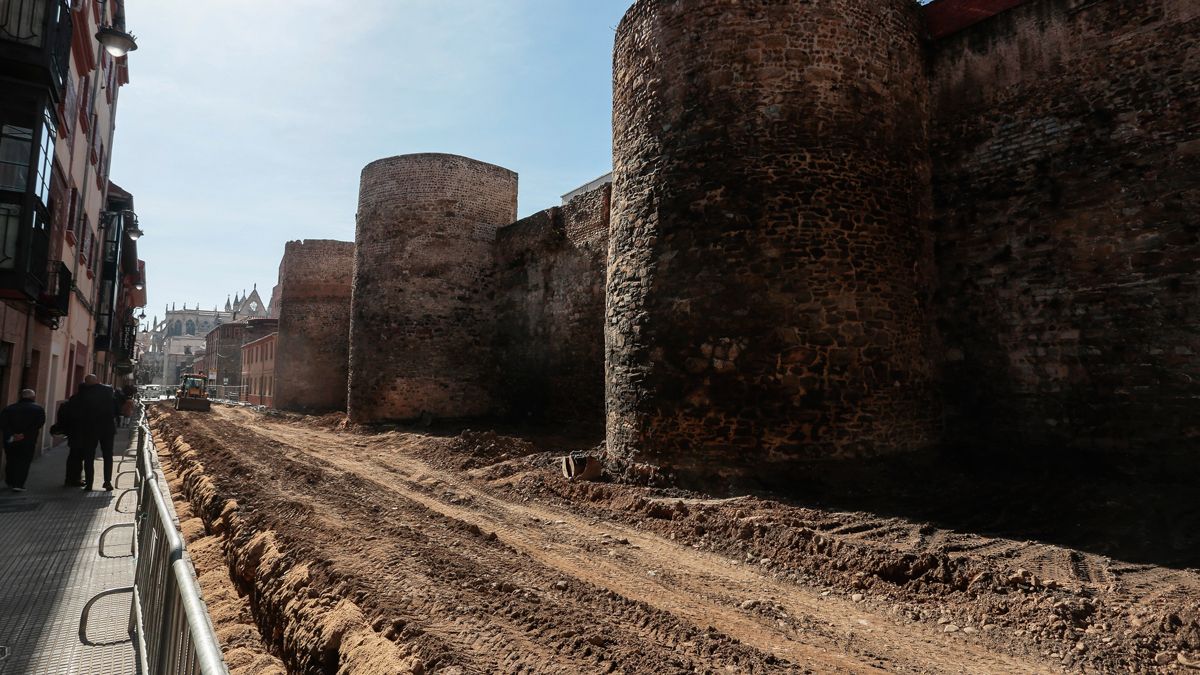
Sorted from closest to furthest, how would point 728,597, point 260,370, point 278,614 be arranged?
point 278,614 → point 728,597 → point 260,370

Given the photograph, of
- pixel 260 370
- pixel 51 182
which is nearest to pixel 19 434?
pixel 51 182

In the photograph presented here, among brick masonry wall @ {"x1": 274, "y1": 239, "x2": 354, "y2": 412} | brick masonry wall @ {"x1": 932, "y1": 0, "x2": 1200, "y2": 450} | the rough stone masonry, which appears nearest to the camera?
brick masonry wall @ {"x1": 932, "y1": 0, "x2": 1200, "y2": 450}

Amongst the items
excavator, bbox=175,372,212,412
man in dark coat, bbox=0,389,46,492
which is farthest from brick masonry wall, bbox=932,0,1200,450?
excavator, bbox=175,372,212,412

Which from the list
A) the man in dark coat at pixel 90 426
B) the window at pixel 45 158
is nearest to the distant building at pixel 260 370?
the window at pixel 45 158

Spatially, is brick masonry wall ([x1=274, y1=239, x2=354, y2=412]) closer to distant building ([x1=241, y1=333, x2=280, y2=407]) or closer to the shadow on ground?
distant building ([x1=241, y1=333, x2=280, y2=407])

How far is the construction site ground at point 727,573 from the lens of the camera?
12.2 feet

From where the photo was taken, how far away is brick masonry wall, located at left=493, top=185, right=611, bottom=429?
14.1m

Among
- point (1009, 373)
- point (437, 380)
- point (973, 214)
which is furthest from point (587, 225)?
point (1009, 373)

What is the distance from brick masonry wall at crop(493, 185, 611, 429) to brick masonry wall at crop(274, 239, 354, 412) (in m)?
11.0

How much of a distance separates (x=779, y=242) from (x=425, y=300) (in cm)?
1223

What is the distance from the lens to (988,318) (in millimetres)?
8414

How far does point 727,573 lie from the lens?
18.6 ft

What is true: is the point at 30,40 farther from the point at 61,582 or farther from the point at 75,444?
the point at 61,582

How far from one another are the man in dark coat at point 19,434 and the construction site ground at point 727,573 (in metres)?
1.68
